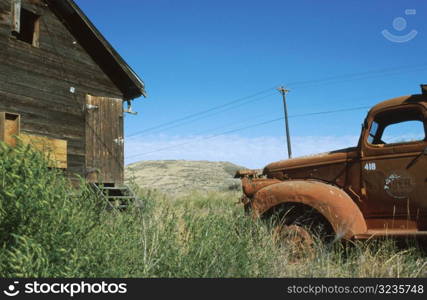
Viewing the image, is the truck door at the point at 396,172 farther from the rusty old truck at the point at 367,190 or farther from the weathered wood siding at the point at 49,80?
the weathered wood siding at the point at 49,80

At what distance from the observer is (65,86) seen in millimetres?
13797

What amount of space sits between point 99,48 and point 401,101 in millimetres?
11733

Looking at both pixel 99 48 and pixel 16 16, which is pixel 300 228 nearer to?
pixel 16 16

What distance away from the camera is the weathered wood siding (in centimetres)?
1212

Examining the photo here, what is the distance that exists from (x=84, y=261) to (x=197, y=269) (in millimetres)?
1083

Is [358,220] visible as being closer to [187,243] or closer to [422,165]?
[422,165]

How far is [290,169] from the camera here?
7.10 m

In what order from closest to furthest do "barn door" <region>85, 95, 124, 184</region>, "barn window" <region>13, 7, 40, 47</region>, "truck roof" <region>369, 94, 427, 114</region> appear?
1. "truck roof" <region>369, 94, 427, 114</region>
2. "barn window" <region>13, 7, 40, 47</region>
3. "barn door" <region>85, 95, 124, 184</region>

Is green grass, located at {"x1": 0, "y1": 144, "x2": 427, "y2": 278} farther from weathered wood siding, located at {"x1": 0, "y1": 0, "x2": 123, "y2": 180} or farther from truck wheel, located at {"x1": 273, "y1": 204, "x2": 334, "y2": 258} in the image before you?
weathered wood siding, located at {"x1": 0, "y1": 0, "x2": 123, "y2": 180}

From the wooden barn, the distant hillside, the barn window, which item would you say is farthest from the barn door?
the distant hillside

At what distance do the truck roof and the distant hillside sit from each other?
28.1 m

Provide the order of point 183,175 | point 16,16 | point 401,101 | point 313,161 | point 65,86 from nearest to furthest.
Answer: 1. point 401,101
2. point 313,161
3. point 16,16
4. point 65,86
5. point 183,175
